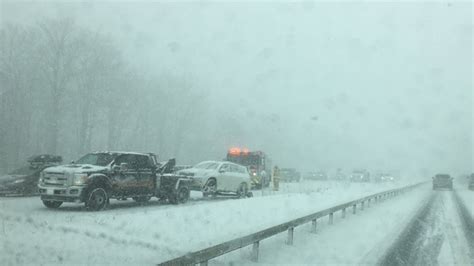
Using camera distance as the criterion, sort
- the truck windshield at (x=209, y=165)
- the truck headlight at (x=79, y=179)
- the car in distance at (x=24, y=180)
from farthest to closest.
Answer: the truck windshield at (x=209, y=165) < the car in distance at (x=24, y=180) < the truck headlight at (x=79, y=179)

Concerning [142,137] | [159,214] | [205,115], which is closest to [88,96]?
[142,137]

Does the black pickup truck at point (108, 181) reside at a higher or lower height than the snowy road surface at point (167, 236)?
higher

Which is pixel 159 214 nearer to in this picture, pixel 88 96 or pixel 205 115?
pixel 88 96

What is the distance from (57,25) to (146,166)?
1161 inches

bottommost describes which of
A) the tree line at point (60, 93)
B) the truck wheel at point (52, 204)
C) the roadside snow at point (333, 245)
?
the roadside snow at point (333, 245)

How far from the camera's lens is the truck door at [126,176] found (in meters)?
15.5

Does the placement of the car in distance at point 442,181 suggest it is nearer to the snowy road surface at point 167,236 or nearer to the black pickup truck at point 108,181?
the snowy road surface at point 167,236

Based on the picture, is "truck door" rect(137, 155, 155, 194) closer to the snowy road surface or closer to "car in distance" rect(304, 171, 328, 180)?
the snowy road surface

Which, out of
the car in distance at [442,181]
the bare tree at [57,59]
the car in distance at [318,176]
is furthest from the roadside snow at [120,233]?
the car in distance at [318,176]

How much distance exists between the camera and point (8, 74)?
3997 centimetres

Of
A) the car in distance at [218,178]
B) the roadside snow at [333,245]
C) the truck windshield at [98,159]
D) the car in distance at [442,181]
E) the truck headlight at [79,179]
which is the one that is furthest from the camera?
the car in distance at [442,181]

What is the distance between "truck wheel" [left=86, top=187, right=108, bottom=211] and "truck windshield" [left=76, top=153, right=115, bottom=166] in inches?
44.5

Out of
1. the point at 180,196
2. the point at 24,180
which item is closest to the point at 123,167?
the point at 180,196

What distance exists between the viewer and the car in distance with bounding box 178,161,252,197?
21.1 metres
